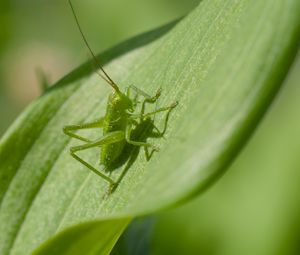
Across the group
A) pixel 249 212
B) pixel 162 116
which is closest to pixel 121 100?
pixel 162 116

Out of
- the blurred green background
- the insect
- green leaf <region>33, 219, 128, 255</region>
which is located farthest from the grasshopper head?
green leaf <region>33, 219, 128, 255</region>

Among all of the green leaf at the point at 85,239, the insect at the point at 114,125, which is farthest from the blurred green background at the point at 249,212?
the green leaf at the point at 85,239

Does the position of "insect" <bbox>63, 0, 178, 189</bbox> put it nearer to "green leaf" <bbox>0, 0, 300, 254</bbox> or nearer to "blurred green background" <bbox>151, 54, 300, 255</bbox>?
"green leaf" <bbox>0, 0, 300, 254</bbox>

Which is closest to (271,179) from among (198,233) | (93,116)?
(198,233)

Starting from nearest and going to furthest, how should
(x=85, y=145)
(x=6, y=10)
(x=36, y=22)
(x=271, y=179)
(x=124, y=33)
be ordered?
(x=85, y=145)
(x=271, y=179)
(x=124, y=33)
(x=6, y=10)
(x=36, y=22)

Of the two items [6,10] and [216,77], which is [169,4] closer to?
[6,10]

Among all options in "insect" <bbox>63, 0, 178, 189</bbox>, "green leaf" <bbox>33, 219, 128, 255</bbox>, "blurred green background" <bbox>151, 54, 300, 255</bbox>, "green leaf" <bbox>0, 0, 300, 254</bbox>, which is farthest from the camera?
"blurred green background" <bbox>151, 54, 300, 255</bbox>

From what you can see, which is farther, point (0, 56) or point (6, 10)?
point (6, 10)

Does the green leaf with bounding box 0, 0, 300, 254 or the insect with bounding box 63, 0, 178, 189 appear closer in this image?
the green leaf with bounding box 0, 0, 300, 254

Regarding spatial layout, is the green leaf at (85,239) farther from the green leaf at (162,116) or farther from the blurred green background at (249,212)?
the blurred green background at (249,212)
